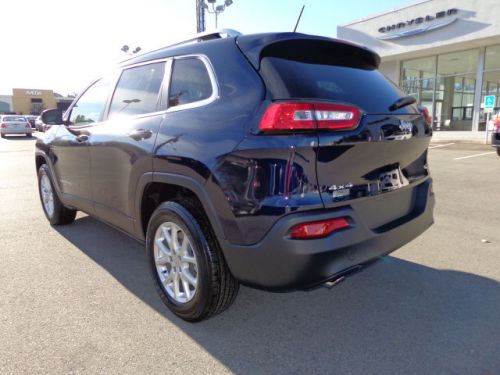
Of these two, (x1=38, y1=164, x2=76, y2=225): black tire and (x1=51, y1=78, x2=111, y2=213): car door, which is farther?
(x1=38, y1=164, x2=76, y2=225): black tire

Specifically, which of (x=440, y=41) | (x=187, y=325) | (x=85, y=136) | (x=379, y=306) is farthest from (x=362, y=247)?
(x=440, y=41)

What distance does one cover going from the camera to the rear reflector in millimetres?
1980

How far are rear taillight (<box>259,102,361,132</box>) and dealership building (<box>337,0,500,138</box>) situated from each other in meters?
19.0

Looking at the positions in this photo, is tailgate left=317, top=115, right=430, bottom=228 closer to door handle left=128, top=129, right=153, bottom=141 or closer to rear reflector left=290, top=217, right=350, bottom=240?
rear reflector left=290, top=217, right=350, bottom=240

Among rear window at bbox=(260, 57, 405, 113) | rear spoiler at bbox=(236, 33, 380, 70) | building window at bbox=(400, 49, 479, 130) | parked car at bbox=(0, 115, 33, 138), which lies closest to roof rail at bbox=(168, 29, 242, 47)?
rear spoiler at bbox=(236, 33, 380, 70)

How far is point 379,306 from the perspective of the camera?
280 centimetres

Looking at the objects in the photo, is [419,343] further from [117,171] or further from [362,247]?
[117,171]

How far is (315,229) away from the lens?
2.00 metres

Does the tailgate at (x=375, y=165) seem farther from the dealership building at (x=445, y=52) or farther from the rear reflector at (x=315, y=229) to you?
the dealership building at (x=445, y=52)

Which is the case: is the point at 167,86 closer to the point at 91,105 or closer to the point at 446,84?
the point at 91,105

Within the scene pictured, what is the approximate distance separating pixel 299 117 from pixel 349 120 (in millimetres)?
309

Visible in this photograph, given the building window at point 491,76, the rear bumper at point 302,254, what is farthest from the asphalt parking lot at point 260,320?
the building window at point 491,76

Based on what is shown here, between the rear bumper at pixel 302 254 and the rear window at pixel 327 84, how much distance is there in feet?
2.16

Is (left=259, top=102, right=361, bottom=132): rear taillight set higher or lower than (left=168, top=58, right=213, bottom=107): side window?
lower
